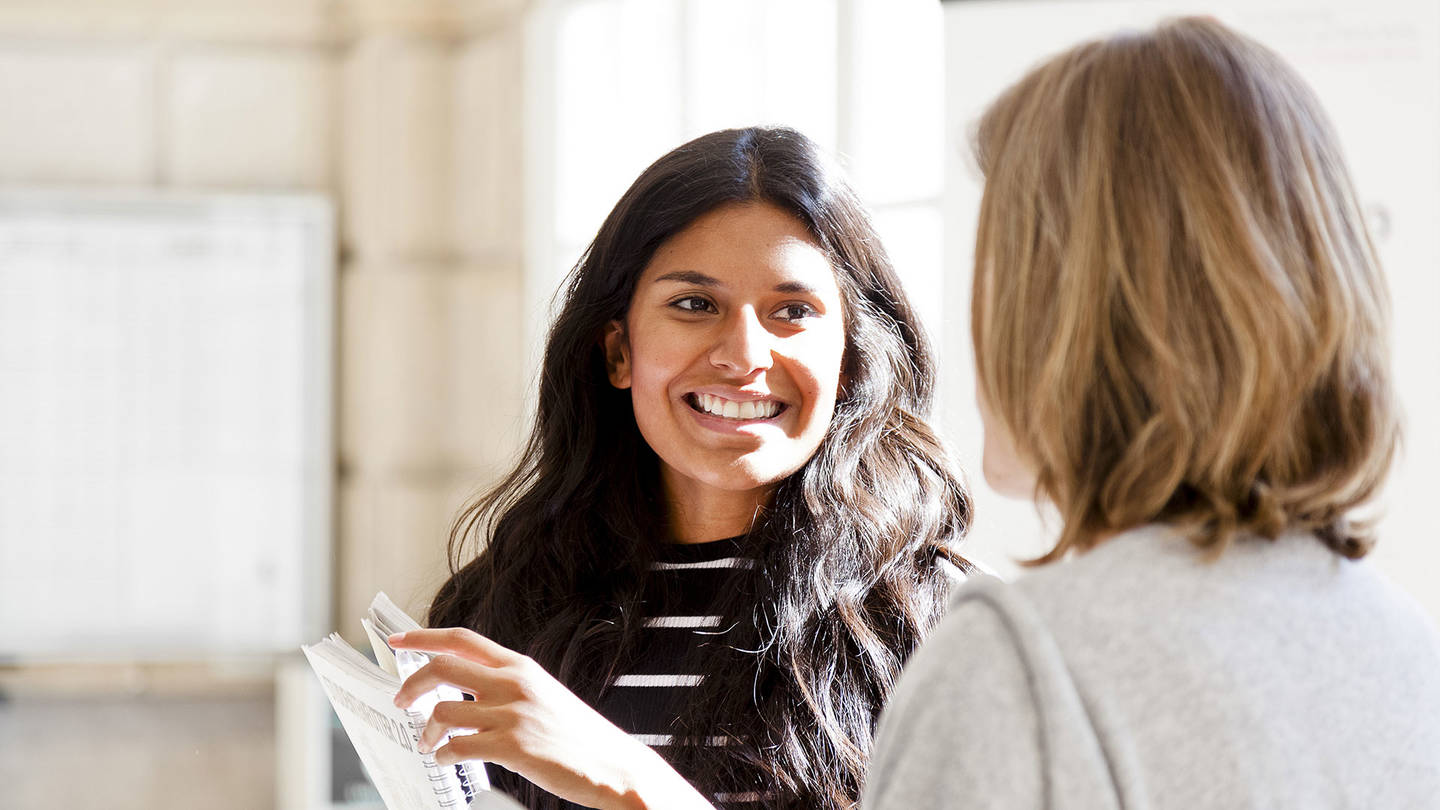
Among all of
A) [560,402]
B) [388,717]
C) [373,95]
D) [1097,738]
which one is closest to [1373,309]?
[1097,738]

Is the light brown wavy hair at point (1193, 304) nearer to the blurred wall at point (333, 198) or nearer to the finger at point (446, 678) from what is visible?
the finger at point (446, 678)

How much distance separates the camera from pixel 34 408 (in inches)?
145

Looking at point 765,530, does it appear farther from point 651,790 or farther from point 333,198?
point 333,198

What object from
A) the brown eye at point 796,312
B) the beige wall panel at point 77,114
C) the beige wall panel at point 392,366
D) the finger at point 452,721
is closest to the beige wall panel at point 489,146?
the beige wall panel at point 392,366

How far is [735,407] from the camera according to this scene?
1539 mm

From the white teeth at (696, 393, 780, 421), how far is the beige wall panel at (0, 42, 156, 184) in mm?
2805

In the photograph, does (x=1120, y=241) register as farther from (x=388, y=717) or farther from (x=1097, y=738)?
(x=388, y=717)

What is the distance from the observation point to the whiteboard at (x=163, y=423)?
3674mm

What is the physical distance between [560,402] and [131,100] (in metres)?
2.60

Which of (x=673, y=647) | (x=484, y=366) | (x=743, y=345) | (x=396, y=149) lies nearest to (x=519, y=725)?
(x=673, y=647)

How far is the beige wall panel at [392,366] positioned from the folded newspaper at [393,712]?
2632 millimetres

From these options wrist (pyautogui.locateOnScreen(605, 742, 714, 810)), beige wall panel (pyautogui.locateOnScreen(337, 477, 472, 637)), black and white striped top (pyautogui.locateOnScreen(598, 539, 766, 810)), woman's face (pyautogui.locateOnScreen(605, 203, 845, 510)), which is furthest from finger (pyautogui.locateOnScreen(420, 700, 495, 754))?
beige wall panel (pyautogui.locateOnScreen(337, 477, 472, 637))

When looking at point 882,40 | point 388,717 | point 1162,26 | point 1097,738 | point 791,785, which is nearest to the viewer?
point 1097,738

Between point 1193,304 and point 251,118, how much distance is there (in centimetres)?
358
